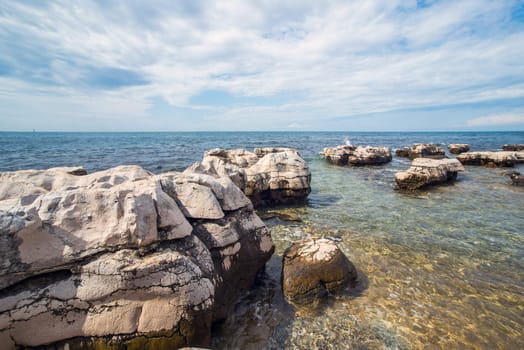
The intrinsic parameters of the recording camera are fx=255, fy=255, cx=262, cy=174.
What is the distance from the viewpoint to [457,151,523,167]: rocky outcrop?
2244cm

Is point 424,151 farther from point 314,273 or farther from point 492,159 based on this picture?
point 314,273

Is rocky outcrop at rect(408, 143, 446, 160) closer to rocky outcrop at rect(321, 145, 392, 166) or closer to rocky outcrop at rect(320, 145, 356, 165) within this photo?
rocky outcrop at rect(321, 145, 392, 166)

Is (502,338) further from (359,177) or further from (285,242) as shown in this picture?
(359,177)

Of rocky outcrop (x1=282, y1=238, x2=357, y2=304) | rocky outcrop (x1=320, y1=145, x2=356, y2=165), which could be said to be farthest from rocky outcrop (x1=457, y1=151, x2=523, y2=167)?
rocky outcrop (x1=282, y1=238, x2=357, y2=304)

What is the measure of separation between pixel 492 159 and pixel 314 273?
88.8 feet

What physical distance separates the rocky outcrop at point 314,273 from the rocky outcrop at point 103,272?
1523 mm

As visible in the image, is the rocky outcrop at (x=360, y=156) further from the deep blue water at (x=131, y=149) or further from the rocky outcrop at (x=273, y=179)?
the rocky outcrop at (x=273, y=179)

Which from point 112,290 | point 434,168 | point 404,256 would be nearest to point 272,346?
point 112,290

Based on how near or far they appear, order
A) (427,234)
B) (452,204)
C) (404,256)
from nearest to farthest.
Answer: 1. (404,256)
2. (427,234)
3. (452,204)

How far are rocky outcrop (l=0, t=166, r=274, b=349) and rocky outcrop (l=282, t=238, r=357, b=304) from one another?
152cm

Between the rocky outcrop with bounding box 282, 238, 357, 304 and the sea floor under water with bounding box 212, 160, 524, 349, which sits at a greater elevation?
the rocky outcrop with bounding box 282, 238, 357, 304

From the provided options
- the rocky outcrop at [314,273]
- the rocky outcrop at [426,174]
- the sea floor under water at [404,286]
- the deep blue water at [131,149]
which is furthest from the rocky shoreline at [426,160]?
Result: the rocky outcrop at [314,273]

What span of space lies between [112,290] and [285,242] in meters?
5.13

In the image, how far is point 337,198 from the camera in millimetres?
12617
